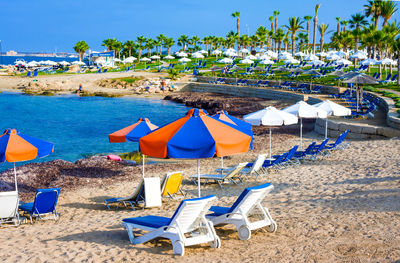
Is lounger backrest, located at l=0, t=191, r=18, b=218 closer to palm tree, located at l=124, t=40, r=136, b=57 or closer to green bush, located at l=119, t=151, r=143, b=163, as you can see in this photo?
green bush, located at l=119, t=151, r=143, b=163

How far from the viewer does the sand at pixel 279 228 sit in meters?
6.07

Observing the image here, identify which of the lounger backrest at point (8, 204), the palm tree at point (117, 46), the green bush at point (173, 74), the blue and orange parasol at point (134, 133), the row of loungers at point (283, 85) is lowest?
the lounger backrest at point (8, 204)

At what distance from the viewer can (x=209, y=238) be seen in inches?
248

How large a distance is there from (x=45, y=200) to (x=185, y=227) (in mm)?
3492

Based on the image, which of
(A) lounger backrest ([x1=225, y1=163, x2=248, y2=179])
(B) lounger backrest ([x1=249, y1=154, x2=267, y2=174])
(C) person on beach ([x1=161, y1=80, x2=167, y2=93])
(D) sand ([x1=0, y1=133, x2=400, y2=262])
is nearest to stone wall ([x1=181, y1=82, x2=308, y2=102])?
(C) person on beach ([x1=161, y1=80, x2=167, y2=93])

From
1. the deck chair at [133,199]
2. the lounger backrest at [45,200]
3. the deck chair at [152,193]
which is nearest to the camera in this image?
the lounger backrest at [45,200]

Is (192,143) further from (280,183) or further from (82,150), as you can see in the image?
(82,150)

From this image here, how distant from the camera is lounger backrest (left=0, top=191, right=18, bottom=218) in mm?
8086

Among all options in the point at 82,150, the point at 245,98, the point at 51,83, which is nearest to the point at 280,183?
the point at 82,150

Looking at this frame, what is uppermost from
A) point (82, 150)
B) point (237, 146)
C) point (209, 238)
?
point (237, 146)

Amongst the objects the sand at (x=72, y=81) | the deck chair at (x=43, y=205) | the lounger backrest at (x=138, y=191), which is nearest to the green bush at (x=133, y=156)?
the lounger backrest at (x=138, y=191)

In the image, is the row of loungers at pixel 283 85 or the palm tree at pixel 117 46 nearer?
the row of loungers at pixel 283 85

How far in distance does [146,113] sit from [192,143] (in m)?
27.7

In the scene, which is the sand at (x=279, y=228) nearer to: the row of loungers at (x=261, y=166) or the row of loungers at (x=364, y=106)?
the row of loungers at (x=261, y=166)
